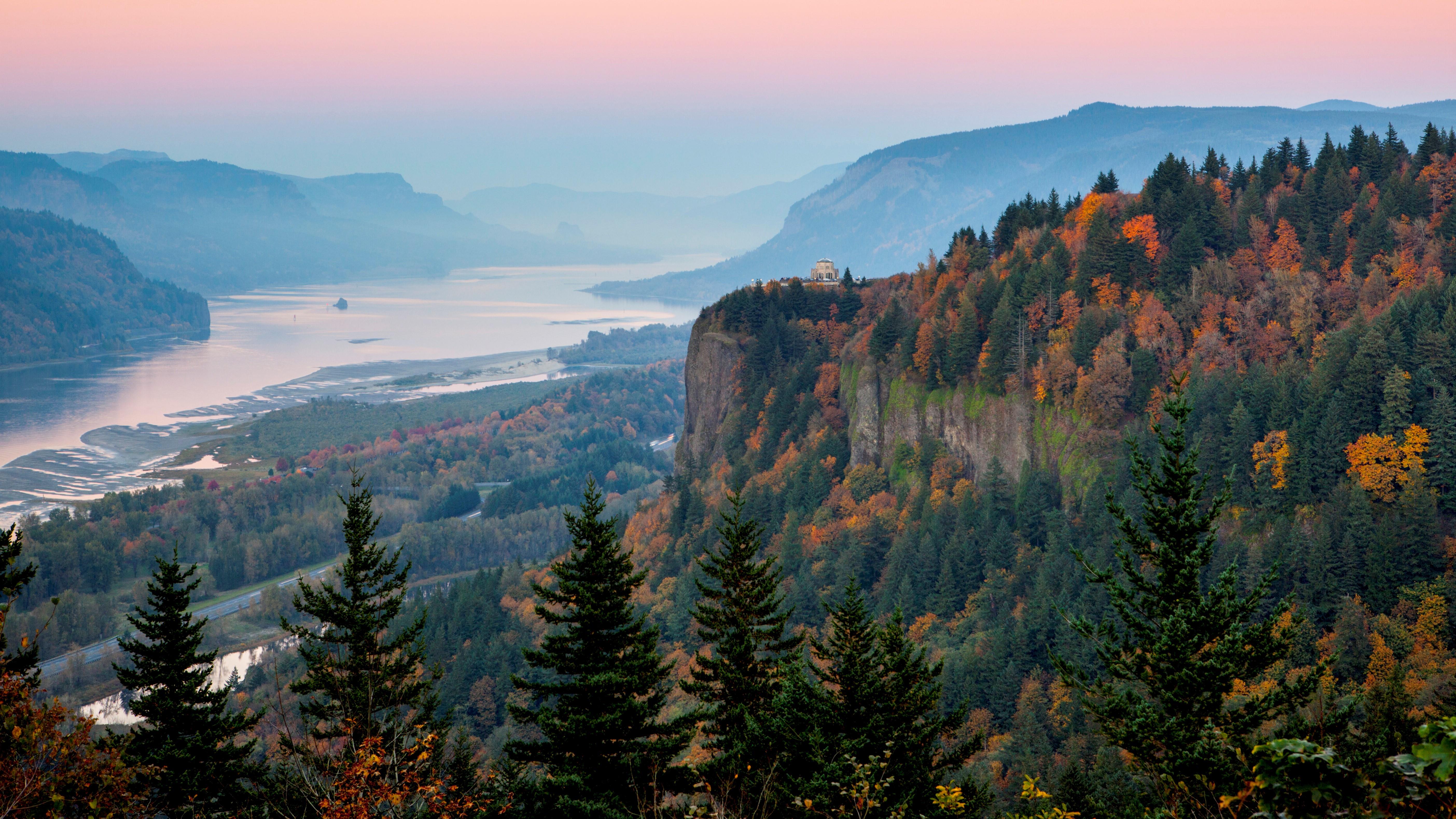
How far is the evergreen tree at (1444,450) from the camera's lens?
44.9 m

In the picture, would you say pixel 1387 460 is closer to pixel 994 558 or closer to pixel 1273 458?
pixel 1273 458

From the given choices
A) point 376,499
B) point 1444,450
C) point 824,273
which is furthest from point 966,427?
point 376,499

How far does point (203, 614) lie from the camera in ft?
306

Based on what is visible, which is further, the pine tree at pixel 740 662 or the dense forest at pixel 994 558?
the pine tree at pixel 740 662

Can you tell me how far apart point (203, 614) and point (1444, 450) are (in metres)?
98.9

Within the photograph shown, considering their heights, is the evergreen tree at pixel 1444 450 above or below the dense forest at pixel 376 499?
above

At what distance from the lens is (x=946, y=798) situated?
1653 centimetres

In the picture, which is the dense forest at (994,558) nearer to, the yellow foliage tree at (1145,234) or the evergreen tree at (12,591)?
A: the yellow foliage tree at (1145,234)

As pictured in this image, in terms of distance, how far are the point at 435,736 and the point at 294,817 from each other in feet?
8.88

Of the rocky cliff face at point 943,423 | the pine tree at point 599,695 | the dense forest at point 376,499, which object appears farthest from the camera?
the dense forest at point 376,499

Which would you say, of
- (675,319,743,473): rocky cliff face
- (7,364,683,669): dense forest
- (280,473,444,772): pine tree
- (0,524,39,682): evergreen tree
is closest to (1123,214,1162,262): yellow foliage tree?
(675,319,743,473): rocky cliff face

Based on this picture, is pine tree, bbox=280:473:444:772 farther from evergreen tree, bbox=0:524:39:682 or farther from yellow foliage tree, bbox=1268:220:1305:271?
yellow foliage tree, bbox=1268:220:1305:271

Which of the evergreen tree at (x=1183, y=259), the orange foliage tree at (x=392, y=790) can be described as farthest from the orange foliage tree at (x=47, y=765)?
the evergreen tree at (x=1183, y=259)

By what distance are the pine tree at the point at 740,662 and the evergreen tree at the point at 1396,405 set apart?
40.3m
